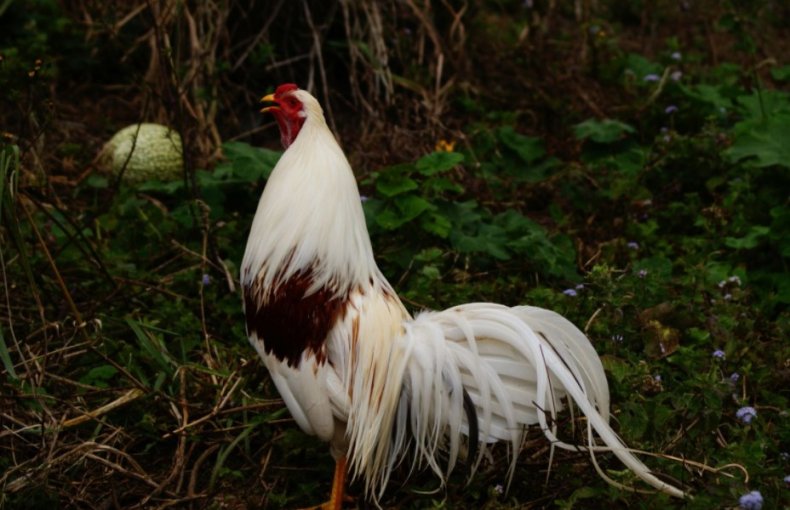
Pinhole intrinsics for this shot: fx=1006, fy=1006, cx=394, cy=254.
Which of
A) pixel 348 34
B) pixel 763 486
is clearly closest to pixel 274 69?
pixel 348 34

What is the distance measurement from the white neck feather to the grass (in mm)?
751

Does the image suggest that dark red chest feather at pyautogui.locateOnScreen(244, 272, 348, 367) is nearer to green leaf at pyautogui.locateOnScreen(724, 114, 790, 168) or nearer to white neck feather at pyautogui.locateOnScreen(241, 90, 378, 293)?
white neck feather at pyautogui.locateOnScreen(241, 90, 378, 293)

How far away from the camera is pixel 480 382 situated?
3.08 meters

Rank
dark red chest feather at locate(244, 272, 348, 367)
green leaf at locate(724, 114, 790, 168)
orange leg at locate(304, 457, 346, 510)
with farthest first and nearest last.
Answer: green leaf at locate(724, 114, 790, 168) → orange leg at locate(304, 457, 346, 510) → dark red chest feather at locate(244, 272, 348, 367)

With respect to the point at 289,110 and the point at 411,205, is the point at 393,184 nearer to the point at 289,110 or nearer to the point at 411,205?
the point at 411,205

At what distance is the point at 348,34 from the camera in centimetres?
605

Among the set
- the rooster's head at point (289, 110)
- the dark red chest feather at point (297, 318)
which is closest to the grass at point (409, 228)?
the dark red chest feather at point (297, 318)

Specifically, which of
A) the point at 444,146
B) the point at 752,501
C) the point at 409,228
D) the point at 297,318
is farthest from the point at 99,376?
the point at 752,501

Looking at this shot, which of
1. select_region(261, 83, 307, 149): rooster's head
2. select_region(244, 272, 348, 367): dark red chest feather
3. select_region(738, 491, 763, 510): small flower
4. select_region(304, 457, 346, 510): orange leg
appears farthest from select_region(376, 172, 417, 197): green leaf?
select_region(738, 491, 763, 510): small flower

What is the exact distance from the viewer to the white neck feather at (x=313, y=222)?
10.8ft

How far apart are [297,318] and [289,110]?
0.74 metres

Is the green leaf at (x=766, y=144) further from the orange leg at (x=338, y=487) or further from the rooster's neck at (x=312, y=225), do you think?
the orange leg at (x=338, y=487)

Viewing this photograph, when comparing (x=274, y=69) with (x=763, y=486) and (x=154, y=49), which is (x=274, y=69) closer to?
(x=154, y=49)

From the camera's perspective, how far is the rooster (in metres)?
3.05
